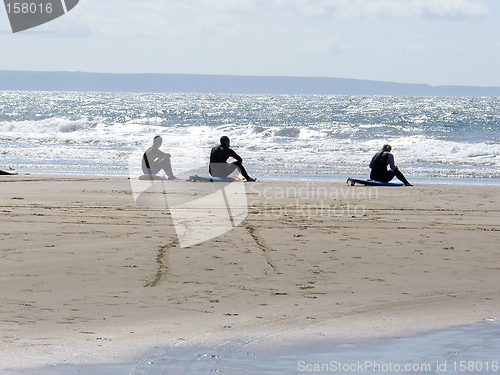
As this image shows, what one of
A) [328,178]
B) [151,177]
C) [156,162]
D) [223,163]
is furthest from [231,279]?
[328,178]

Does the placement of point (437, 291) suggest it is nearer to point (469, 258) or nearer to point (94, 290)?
point (469, 258)

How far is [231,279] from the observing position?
494cm

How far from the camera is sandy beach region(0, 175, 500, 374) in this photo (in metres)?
3.87

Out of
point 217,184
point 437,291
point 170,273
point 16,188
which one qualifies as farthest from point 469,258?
point 16,188

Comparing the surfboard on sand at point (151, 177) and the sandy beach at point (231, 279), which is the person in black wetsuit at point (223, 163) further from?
the sandy beach at point (231, 279)

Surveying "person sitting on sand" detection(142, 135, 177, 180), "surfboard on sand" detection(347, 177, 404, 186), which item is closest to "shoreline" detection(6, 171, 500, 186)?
"person sitting on sand" detection(142, 135, 177, 180)

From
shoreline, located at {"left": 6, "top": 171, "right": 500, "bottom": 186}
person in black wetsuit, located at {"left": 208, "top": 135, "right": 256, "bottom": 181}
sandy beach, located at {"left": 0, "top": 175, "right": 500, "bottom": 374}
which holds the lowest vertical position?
shoreline, located at {"left": 6, "top": 171, "right": 500, "bottom": 186}

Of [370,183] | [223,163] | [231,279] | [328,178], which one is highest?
[223,163]

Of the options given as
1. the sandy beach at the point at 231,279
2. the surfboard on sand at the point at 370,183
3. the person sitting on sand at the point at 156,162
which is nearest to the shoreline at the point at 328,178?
the person sitting on sand at the point at 156,162

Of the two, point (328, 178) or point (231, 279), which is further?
point (328, 178)

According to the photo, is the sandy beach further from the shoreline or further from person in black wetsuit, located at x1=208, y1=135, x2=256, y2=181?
the shoreline

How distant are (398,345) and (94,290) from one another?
2.21 m

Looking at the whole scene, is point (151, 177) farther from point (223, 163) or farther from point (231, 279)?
point (231, 279)

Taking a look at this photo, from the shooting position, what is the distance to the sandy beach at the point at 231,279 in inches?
152
